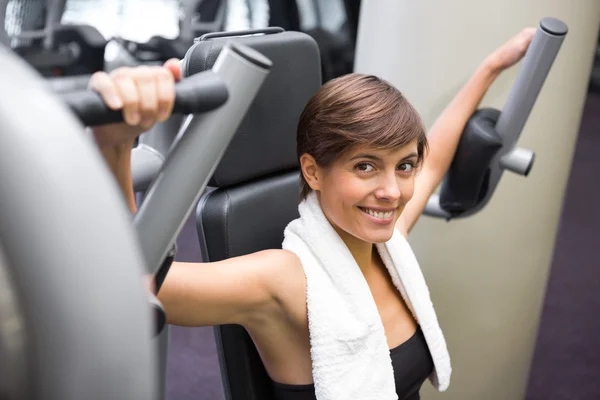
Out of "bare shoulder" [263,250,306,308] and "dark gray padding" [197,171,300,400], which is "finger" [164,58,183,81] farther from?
"dark gray padding" [197,171,300,400]

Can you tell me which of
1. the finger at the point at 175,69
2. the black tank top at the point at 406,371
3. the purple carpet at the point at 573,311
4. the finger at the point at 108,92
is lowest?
the purple carpet at the point at 573,311

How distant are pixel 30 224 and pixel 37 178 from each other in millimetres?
22

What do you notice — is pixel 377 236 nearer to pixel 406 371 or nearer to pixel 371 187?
pixel 371 187

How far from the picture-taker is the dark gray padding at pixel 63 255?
1.14 ft

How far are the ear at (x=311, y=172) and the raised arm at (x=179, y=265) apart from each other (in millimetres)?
134

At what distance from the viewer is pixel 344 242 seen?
51.4 inches

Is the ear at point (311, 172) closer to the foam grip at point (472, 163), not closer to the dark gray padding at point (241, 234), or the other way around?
the dark gray padding at point (241, 234)

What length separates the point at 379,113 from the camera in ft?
3.88

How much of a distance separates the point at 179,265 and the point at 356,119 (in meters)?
0.37

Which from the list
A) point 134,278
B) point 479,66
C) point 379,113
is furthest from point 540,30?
point 134,278

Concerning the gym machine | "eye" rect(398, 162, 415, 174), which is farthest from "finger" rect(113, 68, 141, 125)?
"eye" rect(398, 162, 415, 174)

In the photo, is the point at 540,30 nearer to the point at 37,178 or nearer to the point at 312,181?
the point at 312,181

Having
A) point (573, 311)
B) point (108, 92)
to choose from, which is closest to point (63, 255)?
point (108, 92)

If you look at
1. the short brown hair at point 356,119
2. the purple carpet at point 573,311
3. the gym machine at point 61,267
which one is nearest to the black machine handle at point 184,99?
the gym machine at point 61,267
